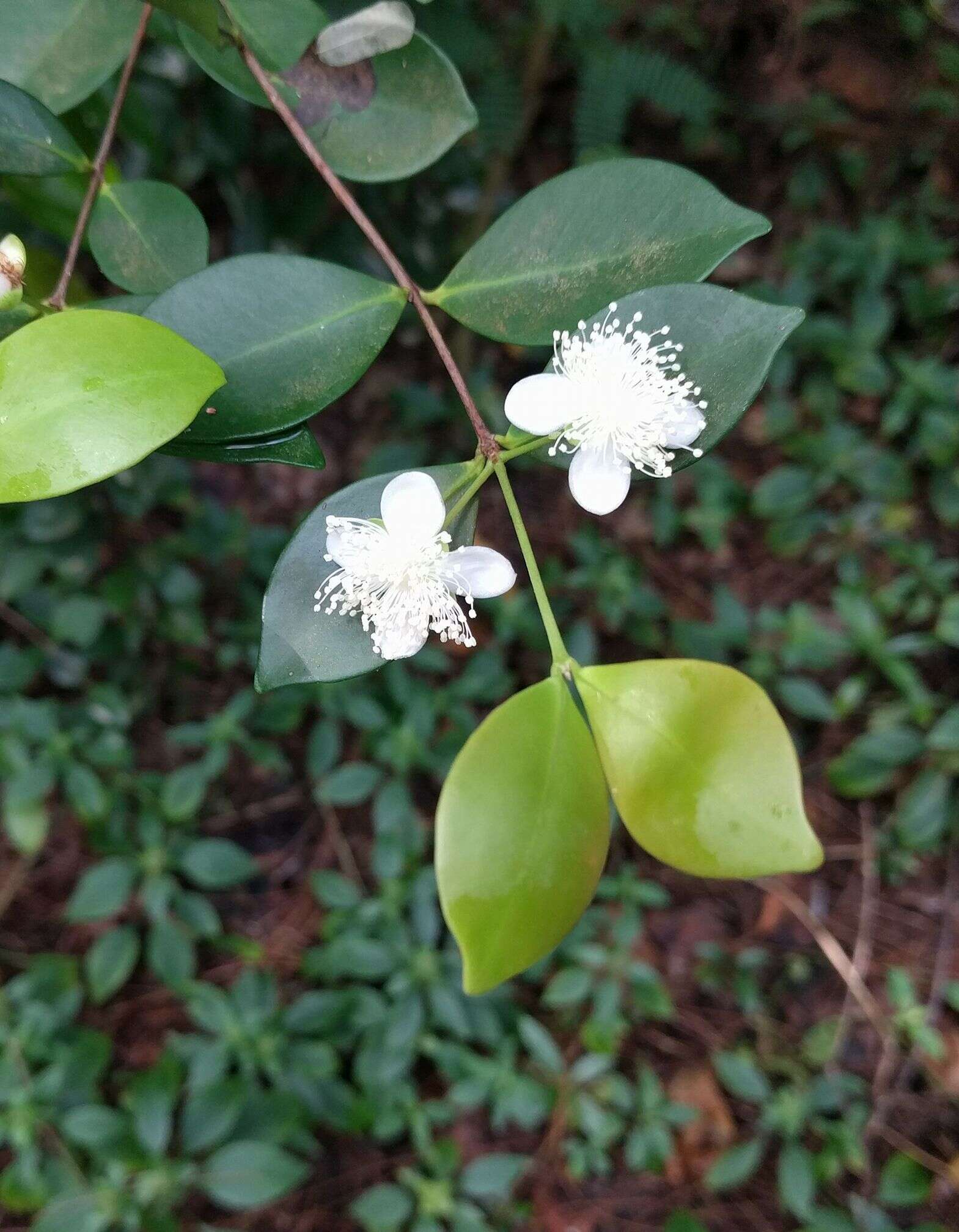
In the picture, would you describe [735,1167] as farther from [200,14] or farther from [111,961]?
[200,14]

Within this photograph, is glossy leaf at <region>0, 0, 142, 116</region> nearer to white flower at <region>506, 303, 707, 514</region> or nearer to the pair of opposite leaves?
white flower at <region>506, 303, 707, 514</region>

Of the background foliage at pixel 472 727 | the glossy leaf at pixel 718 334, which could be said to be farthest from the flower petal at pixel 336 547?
the background foliage at pixel 472 727

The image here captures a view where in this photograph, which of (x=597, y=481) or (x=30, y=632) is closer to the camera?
(x=597, y=481)

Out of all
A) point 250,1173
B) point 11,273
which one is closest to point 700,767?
point 11,273

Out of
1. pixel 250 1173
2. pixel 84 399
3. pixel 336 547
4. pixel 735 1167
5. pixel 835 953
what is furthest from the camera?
pixel 835 953

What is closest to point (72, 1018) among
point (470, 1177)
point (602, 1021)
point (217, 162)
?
point (470, 1177)

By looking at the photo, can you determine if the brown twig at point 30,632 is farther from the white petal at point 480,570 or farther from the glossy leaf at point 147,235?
the white petal at point 480,570

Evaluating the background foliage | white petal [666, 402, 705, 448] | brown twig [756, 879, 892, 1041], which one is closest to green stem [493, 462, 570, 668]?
white petal [666, 402, 705, 448]
